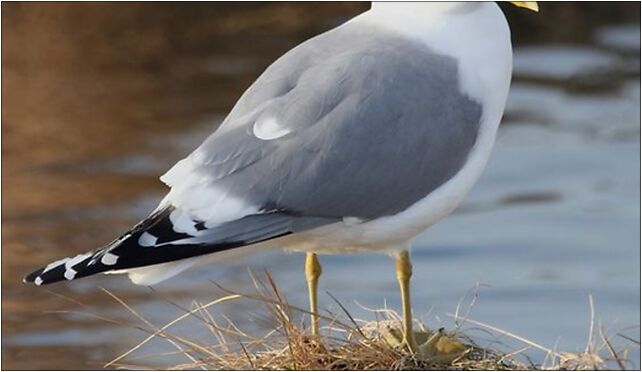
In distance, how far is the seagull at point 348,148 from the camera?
12.2 ft

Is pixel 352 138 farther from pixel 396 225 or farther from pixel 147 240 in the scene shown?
pixel 147 240

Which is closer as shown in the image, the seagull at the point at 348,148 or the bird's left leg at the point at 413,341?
the seagull at the point at 348,148

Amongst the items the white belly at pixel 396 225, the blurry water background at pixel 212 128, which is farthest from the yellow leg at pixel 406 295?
the blurry water background at pixel 212 128

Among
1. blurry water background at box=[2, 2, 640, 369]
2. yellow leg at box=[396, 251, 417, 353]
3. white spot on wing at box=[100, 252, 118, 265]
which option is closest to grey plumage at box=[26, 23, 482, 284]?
white spot on wing at box=[100, 252, 118, 265]

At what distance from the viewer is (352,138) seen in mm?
3824

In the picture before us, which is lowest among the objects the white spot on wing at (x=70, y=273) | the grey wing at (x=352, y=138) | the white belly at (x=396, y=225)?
the white belly at (x=396, y=225)

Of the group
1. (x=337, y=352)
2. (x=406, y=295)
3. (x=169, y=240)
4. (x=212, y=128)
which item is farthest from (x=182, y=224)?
(x=212, y=128)

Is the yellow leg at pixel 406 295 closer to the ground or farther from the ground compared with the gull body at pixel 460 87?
closer to the ground

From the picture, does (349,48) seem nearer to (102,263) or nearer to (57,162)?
(102,263)

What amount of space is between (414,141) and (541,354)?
3.01 ft

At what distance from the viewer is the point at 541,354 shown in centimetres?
452

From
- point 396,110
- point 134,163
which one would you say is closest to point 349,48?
point 396,110

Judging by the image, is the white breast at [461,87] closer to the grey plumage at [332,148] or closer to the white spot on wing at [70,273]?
the grey plumage at [332,148]

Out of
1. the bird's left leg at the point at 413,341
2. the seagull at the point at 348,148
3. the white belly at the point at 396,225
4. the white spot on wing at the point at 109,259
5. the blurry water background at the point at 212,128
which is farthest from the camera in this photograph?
the blurry water background at the point at 212,128
